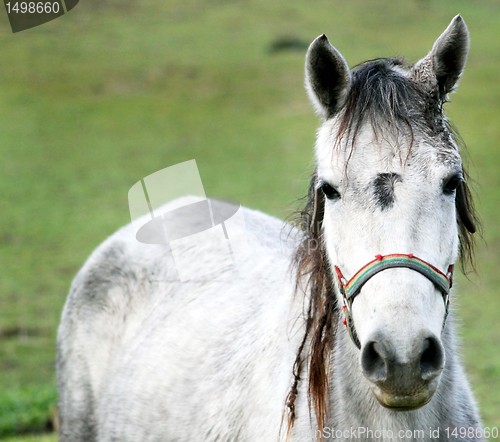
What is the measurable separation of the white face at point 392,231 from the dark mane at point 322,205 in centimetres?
6

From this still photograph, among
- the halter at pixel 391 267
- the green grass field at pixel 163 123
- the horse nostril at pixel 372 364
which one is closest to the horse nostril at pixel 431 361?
the horse nostril at pixel 372 364

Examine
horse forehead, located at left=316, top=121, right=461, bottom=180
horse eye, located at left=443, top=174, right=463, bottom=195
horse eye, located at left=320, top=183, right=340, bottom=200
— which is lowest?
horse eye, located at left=443, top=174, right=463, bottom=195

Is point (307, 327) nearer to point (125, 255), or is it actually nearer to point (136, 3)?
point (125, 255)

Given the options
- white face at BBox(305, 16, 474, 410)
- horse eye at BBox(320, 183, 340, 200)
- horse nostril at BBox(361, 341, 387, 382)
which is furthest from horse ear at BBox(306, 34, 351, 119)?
horse nostril at BBox(361, 341, 387, 382)

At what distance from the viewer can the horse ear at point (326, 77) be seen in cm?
263

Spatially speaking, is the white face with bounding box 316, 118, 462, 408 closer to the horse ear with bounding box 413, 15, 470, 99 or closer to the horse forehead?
the horse forehead

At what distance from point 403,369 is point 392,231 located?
416 millimetres

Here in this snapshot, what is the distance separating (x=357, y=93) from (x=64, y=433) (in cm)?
274

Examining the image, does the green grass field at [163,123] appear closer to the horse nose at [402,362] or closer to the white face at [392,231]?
the white face at [392,231]

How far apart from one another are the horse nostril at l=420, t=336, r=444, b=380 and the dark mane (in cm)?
55

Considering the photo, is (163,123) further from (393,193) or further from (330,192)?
(393,193)

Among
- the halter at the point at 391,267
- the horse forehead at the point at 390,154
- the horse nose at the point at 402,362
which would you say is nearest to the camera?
the horse nose at the point at 402,362

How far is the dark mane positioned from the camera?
2.62 metres

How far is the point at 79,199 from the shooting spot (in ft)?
50.1
